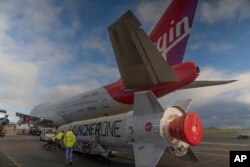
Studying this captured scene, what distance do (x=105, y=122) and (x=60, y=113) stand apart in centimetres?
1693

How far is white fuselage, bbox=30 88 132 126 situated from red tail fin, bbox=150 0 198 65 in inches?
210

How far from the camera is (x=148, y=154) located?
1150 centimetres

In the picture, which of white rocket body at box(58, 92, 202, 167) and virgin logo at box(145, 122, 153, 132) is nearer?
white rocket body at box(58, 92, 202, 167)

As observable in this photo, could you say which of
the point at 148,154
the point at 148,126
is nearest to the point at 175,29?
the point at 148,126

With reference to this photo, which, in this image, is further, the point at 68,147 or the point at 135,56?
the point at 68,147

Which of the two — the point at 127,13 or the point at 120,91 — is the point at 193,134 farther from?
the point at 120,91

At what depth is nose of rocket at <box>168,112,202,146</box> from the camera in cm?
1065

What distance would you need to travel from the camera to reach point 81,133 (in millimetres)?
18859

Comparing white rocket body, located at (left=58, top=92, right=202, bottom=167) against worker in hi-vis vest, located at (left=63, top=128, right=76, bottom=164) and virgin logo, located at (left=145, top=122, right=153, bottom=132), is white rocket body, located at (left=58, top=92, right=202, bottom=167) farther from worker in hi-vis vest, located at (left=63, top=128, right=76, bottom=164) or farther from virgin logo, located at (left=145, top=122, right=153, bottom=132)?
worker in hi-vis vest, located at (left=63, top=128, right=76, bottom=164)

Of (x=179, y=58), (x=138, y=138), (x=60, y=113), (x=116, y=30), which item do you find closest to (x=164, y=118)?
(x=138, y=138)

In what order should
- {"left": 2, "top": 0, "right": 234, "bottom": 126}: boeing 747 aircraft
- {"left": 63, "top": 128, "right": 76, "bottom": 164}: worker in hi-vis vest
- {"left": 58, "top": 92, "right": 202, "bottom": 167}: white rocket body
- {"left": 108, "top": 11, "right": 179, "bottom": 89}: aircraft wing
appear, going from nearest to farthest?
{"left": 108, "top": 11, "right": 179, "bottom": 89}: aircraft wing, {"left": 58, "top": 92, "right": 202, "bottom": 167}: white rocket body, {"left": 2, "top": 0, "right": 234, "bottom": 126}: boeing 747 aircraft, {"left": 63, "top": 128, "right": 76, "bottom": 164}: worker in hi-vis vest

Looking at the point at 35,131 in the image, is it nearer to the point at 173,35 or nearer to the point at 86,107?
the point at 86,107

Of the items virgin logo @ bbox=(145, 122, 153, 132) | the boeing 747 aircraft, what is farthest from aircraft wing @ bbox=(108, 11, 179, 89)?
virgin logo @ bbox=(145, 122, 153, 132)

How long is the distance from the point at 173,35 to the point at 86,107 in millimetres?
10978
